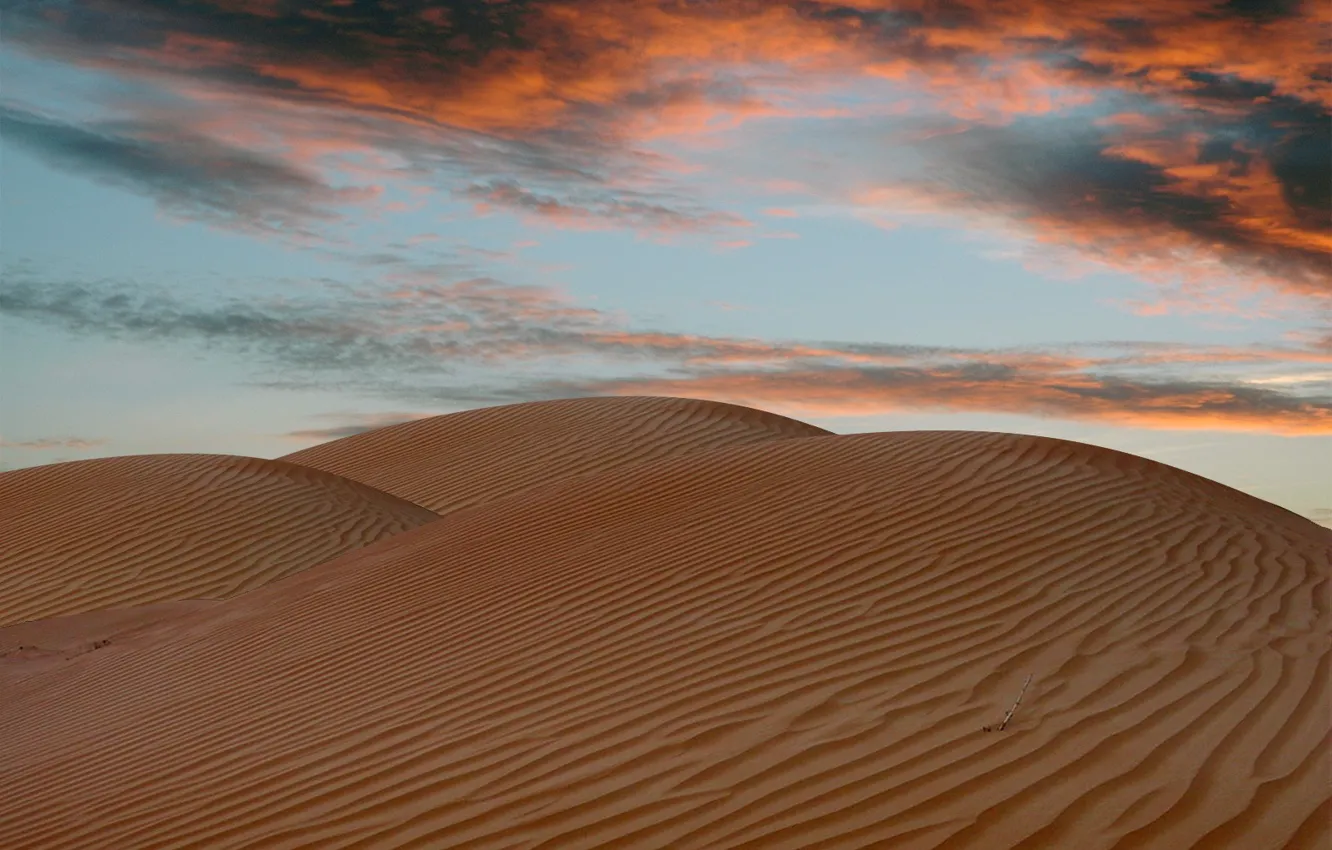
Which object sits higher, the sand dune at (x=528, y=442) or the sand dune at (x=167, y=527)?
the sand dune at (x=528, y=442)

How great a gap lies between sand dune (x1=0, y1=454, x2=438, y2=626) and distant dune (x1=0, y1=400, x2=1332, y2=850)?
925mm

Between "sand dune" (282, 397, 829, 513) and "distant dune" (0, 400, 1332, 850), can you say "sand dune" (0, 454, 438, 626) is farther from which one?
"sand dune" (282, 397, 829, 513)

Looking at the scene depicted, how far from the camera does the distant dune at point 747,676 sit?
201 inches

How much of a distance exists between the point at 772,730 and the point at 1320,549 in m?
7.85

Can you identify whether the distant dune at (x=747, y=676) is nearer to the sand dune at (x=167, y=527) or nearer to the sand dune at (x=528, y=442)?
the sand dune at (x=167, y=527)

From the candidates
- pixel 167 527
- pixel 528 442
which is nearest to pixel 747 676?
pixel 167 527

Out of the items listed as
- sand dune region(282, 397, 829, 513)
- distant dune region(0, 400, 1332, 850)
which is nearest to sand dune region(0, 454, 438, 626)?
distant dune region(0, 400, 1332, 850)

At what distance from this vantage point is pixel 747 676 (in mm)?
6949

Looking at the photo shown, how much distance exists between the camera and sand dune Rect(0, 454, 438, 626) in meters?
14.8

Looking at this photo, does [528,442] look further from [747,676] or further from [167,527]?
[747,676]

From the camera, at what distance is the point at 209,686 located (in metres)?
8.95

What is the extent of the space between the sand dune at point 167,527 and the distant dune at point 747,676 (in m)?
0.93

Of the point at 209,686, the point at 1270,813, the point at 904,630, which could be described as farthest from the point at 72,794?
the point at 1270,813

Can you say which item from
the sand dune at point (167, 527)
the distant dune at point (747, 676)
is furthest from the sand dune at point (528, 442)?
the distant dune at point (747, 676)
